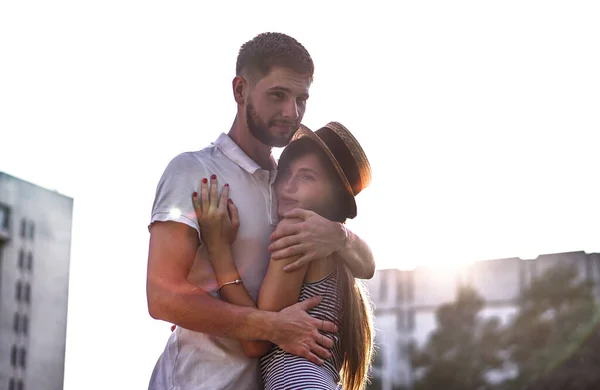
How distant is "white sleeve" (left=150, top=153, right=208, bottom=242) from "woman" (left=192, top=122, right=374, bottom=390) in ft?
0.16

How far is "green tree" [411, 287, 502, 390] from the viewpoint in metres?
38.1

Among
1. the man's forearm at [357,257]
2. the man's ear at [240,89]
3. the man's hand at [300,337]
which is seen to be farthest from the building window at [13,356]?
the man's hand at [300,337]

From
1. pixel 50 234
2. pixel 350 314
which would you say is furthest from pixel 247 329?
pixel 50 234

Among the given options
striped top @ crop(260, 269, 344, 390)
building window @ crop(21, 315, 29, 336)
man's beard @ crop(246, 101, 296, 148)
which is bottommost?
striped top @ crop(260, 269, 344, 390)

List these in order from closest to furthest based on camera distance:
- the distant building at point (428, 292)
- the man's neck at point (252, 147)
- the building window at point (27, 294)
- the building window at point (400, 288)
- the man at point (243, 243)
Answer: the man at point (243, 243) < the man's neck at point (252, 147) < the distant building at point (428, 292) < the building window at point (400, 288) < the building window at point (27, 294)

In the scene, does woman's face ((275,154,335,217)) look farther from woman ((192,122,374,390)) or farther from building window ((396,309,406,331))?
building window ((396,309,406,331))

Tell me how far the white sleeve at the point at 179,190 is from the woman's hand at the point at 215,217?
1.3 inches

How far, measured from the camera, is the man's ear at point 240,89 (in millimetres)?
4324

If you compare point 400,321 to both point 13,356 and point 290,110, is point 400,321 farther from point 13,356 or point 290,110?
point 290,110

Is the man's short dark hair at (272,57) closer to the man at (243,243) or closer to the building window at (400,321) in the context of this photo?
the man at (243,243)

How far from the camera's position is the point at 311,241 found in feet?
12.6

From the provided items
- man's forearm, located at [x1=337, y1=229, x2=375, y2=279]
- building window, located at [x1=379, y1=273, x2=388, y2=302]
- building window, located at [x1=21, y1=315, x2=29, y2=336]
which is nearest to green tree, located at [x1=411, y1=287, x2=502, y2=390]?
building window, located at [x1=379, y1=273, x2=388, y2=302]

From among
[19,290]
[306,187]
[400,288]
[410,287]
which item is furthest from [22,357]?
[306,187]

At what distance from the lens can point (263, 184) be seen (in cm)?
421
